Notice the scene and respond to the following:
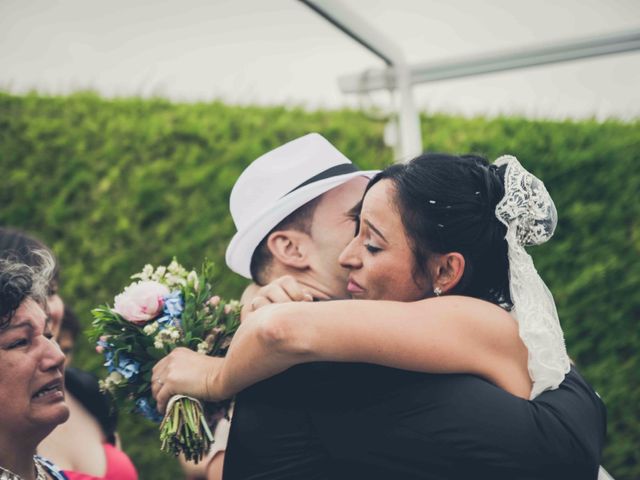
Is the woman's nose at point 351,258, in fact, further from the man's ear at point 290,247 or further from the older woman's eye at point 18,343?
the older woman's eye at point 18,343

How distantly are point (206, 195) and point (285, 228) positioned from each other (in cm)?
348

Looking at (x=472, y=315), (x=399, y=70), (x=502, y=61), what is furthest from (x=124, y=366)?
(x=502, y=61)

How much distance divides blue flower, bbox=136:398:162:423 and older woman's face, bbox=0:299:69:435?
0.92ft

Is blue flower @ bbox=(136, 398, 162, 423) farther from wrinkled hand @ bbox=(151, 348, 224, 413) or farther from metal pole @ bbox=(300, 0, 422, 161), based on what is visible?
metal pole @ bbox=(300, 0, 422, 161)

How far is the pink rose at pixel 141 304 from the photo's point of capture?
2.56 meters

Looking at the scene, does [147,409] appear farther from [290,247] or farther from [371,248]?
[371,248]

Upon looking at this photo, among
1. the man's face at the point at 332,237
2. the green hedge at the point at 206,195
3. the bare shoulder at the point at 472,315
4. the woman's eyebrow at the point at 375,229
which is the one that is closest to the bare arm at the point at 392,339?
the bare shoulder at the point at 472,315

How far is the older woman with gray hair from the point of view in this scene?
241 centimetres

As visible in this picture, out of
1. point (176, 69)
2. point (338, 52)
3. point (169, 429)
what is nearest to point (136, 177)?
point (176, 69)

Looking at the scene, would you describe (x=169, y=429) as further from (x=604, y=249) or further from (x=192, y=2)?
(x=192, y=2)

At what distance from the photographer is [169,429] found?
233cm

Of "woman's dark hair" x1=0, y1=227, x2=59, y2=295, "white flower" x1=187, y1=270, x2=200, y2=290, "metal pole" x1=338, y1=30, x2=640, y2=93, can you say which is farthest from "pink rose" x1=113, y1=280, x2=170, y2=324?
"metal pole" x1=338, y1=30, x2=640, y2=93

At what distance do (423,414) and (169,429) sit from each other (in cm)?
96

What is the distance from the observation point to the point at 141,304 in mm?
2561
